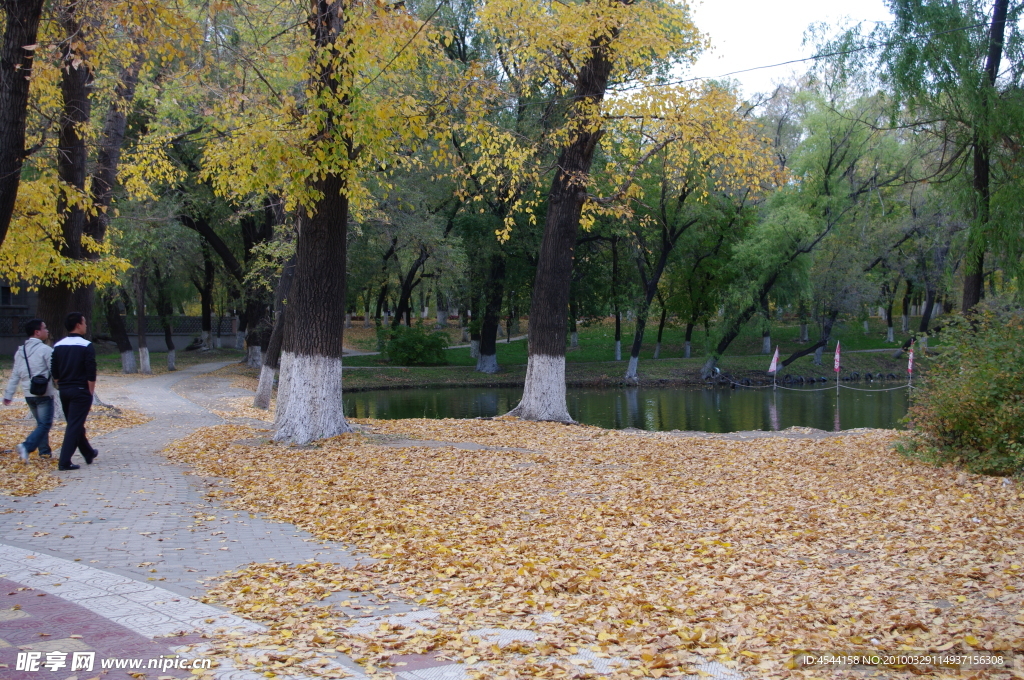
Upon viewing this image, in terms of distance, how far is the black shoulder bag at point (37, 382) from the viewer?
9477mm

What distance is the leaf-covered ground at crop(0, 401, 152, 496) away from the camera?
8.32 meters

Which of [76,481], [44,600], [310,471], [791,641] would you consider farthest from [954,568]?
[76,481]

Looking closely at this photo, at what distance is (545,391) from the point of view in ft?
50.6

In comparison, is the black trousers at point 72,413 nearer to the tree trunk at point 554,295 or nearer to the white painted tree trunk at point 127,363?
the tree trunk at point 554,295

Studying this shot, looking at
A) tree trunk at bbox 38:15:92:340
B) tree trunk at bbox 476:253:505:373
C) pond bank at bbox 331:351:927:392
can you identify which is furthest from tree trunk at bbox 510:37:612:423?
pond bank at bbox 331:351:927:392

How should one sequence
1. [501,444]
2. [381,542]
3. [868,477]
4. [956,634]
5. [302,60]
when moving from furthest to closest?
[501,444] < [302,60] < [868,477] < [381,542] < [956,634]

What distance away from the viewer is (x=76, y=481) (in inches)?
342

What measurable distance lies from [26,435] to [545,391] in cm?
877

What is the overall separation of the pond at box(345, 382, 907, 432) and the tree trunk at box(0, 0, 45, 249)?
1646 centimetres

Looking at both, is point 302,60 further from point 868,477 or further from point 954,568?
point 954,568

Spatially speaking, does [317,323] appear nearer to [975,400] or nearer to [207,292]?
[975,400]

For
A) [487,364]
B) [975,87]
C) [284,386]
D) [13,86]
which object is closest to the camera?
[13,86]

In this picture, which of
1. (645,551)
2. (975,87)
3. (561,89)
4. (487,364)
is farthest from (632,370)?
(645,551)

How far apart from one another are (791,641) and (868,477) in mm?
5071
